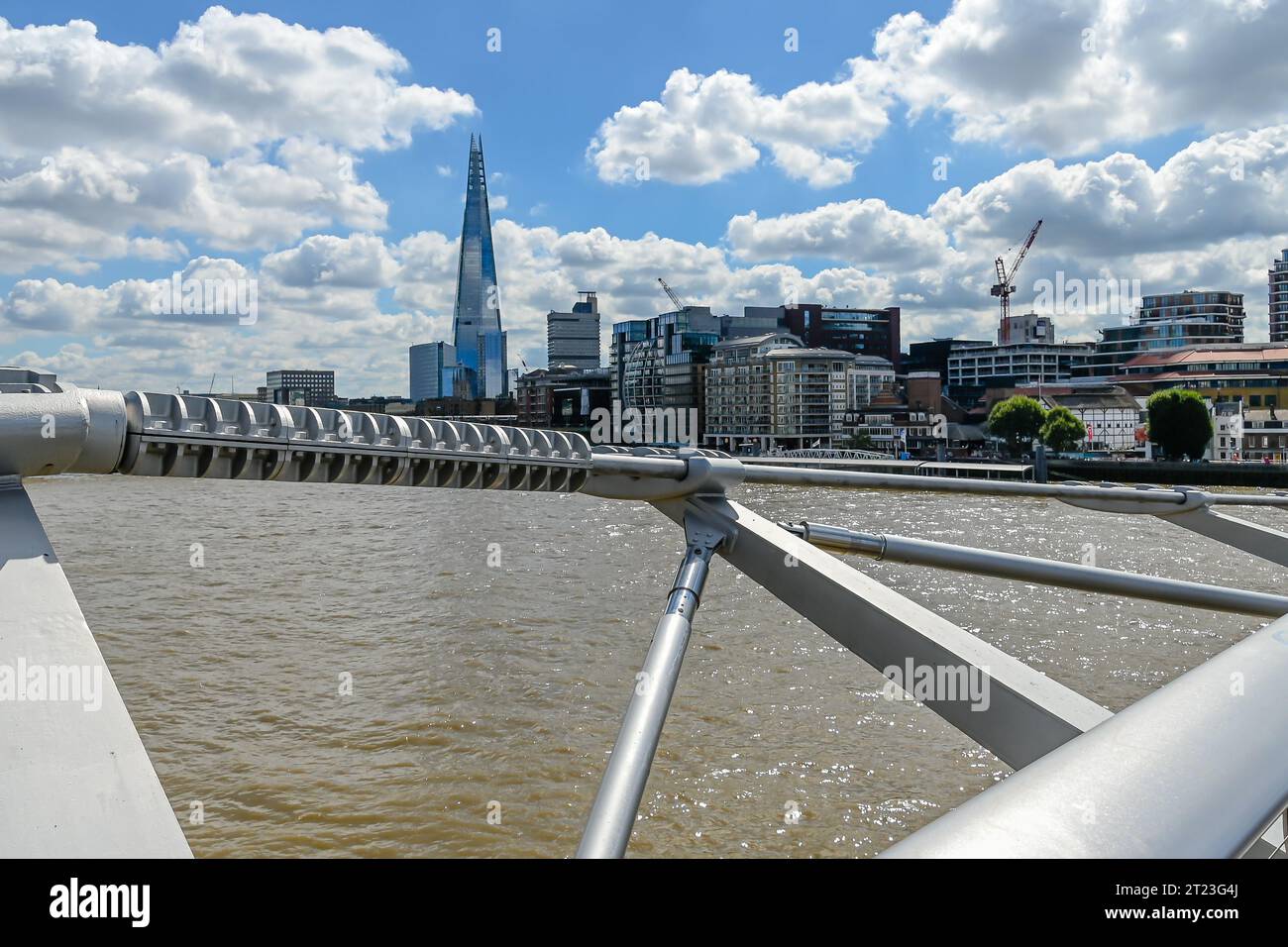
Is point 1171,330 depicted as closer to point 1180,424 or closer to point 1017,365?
point 1017,365

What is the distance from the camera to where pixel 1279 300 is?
110875 mm

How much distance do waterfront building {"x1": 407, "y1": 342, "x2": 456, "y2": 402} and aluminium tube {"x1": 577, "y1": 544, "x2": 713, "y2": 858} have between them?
5644 inches

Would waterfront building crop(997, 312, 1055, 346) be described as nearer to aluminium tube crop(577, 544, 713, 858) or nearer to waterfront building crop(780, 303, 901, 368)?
waterfront building crop(780, 303, 901, 368)

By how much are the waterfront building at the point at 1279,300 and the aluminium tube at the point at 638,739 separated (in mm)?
126514

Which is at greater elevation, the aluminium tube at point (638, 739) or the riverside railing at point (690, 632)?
the riverside railing at point (690, 632)

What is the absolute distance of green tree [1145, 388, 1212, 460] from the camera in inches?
2057

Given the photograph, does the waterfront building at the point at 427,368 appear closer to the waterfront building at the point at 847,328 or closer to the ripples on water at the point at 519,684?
the waterfront building at the point at 847,328

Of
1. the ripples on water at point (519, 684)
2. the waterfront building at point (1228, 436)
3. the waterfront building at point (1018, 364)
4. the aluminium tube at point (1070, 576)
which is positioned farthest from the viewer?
the waterfront building at point (1018, 364)

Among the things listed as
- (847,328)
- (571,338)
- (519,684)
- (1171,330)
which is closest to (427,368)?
(571,338)

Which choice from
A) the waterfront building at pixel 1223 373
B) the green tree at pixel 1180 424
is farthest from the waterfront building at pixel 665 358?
the green tree at pixel 1180 424

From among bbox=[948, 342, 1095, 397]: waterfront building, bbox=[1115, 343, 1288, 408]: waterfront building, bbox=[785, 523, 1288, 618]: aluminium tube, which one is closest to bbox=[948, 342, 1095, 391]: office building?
bbox=[948, 342, 1095, 397]: waterfront building

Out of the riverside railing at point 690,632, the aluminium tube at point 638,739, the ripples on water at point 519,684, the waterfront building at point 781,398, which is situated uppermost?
the waterfront building at point 781,398

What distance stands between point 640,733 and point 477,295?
130 meters

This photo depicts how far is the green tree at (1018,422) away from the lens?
61250 mm
